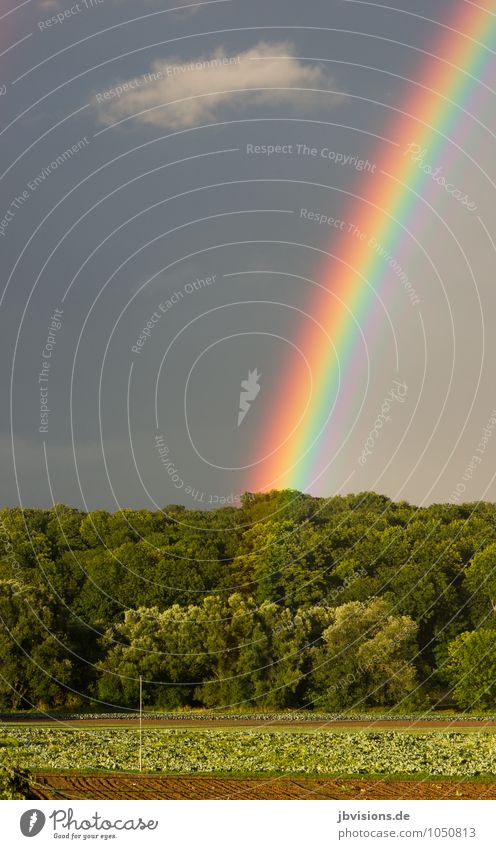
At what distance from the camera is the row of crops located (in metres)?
42.2

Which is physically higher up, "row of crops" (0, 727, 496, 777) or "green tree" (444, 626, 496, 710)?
"green tree" (444, 626, 496, 710)

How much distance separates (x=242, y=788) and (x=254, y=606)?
41482 mm

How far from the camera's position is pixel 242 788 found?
3722 cm

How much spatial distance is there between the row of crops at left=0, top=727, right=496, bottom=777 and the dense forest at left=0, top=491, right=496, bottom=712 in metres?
13.0

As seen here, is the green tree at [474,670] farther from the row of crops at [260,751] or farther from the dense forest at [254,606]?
the row of crops at [260,751]

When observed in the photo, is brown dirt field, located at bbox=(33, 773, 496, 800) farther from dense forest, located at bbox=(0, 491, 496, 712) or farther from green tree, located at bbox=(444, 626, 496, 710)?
green tree, located at bbox=(444, 626, 496, 710)

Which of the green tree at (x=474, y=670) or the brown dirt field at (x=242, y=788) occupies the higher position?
the green tree at (x=474, y=670)

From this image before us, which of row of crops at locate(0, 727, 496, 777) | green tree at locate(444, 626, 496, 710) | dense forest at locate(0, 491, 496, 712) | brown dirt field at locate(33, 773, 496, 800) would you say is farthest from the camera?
green tree at locate(444, 626, 496, 710)

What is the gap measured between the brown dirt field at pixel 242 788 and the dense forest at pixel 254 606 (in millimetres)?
31394

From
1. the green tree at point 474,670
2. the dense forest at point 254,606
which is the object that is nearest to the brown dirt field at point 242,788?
the dense forest at point 254,606

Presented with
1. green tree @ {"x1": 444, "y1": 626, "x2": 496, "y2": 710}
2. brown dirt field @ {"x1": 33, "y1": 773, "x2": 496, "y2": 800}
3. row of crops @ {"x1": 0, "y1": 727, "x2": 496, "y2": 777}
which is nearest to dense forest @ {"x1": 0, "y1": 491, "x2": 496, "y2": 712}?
green tree @ {"x1": 444, "y1": 626, "x2": 496, "y2": 710}

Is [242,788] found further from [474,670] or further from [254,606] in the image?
[474,670]

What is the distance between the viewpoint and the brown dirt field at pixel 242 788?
114ft

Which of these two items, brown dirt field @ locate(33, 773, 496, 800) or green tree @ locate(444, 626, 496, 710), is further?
green tree @ locate(444, 626, 496, 710)
